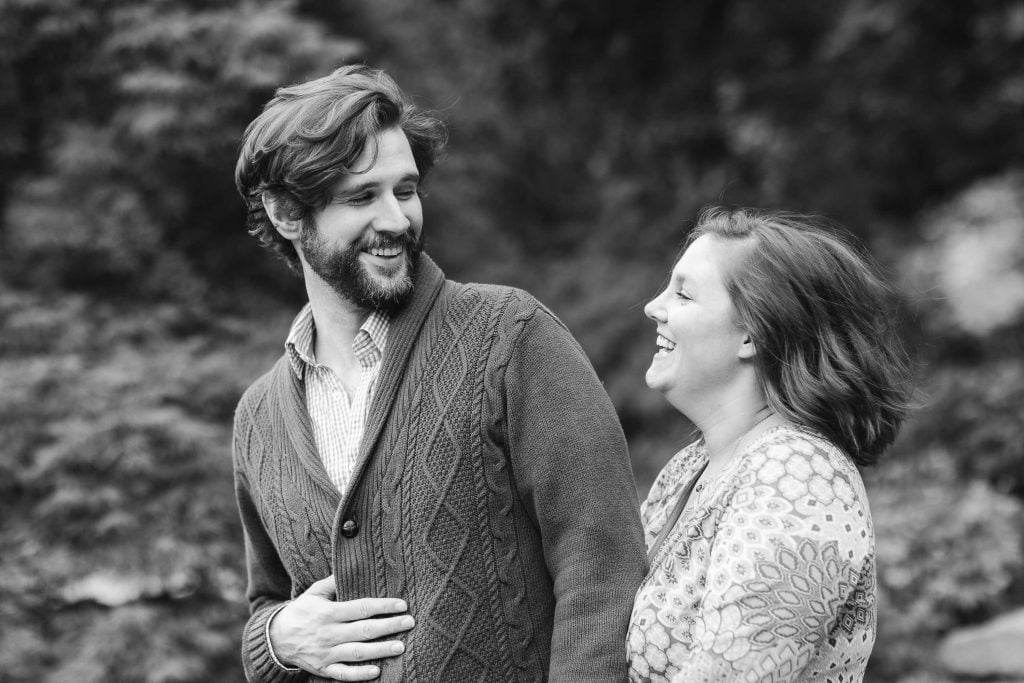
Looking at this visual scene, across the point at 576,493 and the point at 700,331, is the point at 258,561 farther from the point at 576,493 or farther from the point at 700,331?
the point at 700,331

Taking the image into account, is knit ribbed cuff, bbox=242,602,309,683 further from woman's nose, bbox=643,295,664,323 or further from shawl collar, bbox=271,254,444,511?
woman's nose, bbox=643,295,664,323

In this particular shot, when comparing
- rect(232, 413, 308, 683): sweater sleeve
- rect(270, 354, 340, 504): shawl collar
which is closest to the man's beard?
rect(270, 354, 340, 504): shawl collar

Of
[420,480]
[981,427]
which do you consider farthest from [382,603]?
[981,427]

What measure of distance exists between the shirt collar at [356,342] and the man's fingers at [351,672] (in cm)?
60

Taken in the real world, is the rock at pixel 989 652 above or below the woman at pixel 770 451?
below

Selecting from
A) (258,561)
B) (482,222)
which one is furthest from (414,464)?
(482,222)

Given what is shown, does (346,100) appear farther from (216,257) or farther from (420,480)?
(216,257)

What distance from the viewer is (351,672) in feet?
6.54

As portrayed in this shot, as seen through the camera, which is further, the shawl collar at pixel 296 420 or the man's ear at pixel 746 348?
the shawl collar at pixel 296 420

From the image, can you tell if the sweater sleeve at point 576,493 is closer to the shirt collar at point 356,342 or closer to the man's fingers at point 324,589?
the shirt collar at point 356,342

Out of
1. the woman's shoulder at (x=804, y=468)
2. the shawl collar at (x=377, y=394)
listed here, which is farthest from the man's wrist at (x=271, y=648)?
the woman's shoulder at (x=804, y=468)

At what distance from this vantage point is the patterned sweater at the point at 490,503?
1.91 metres

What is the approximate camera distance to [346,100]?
6.96 feet

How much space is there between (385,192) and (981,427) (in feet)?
17.1
